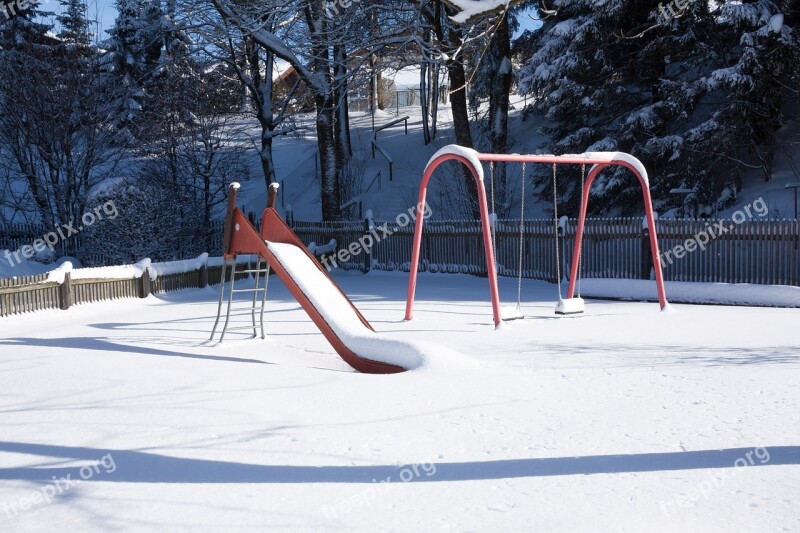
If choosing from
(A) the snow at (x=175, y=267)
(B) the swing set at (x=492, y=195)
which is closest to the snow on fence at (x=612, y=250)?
(B) the swing set at (x=492, y=195)

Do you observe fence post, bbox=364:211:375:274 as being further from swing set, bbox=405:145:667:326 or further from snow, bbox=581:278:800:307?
swing set, bbox=405:145:667:326

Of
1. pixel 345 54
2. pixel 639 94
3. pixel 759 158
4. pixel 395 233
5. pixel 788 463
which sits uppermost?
pixel 345 54

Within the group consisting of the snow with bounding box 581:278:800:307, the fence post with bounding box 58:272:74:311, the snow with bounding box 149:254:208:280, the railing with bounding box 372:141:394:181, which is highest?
the railing with bounding box 372:141:394:181

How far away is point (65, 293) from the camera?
13.7m

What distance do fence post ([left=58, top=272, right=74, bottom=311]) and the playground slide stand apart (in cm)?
514

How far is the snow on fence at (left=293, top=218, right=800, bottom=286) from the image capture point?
15328 millimetres

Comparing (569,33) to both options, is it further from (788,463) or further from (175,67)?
(788,463)

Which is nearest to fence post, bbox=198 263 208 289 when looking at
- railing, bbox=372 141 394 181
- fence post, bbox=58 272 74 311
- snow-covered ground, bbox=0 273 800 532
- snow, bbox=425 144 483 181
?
fence post, bbox=58 272 74 311

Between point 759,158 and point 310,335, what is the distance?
57.1 feet

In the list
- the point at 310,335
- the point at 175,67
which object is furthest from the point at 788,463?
the point at 175,67

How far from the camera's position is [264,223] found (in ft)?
34.5

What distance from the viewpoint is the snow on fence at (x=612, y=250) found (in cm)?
1533

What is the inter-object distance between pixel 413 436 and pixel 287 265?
443 centimetres

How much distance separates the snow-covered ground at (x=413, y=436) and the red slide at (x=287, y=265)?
349 millimetres
